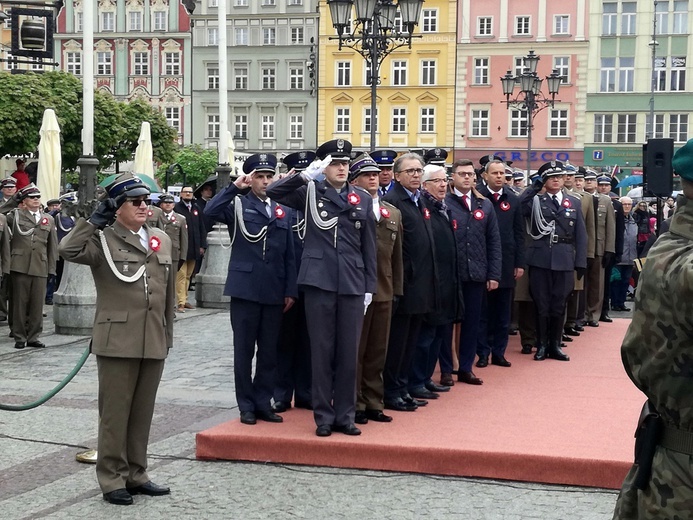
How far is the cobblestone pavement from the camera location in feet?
20.2

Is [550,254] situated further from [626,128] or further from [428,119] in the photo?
[428,119]

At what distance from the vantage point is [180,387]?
33.6 ft

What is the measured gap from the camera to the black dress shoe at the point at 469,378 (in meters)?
10.1

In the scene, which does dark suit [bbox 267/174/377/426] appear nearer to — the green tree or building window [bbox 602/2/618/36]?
the green tree

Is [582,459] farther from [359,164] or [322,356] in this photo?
[359,164]

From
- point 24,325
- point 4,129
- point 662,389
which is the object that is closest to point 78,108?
point 4,129

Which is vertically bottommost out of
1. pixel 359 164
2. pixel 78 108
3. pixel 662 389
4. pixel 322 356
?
pixel 322 356

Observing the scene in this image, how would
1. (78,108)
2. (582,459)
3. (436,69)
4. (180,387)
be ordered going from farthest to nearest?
(436,69)
(78,108)
(180,387)
(582,459)

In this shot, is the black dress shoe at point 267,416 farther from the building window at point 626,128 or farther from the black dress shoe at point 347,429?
the building window at point 626,128

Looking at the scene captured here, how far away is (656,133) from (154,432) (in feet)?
185

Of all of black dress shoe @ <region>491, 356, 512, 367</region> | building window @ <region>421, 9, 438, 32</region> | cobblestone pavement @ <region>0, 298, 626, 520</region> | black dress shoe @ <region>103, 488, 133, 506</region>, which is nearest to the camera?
cobblestone pavement @ <region>0, 298, 626, 520</region>

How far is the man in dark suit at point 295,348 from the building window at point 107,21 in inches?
2599

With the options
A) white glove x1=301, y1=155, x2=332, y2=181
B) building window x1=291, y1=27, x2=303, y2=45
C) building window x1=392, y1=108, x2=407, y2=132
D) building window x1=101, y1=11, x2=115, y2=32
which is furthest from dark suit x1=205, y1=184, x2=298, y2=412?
building window x1=101, y1=11, x2=115, y2=32

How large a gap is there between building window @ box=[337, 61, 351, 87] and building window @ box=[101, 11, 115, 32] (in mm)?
15247
